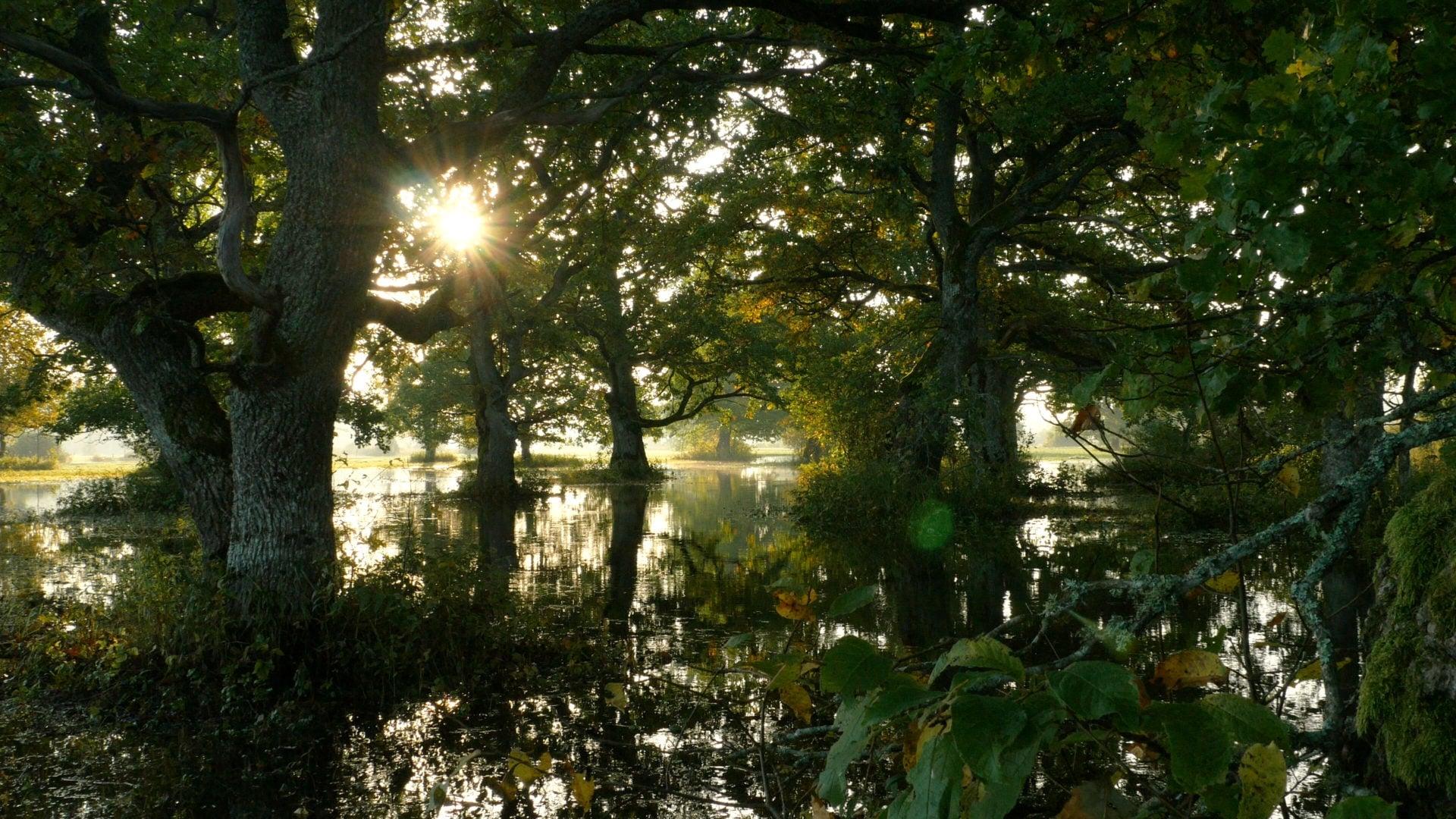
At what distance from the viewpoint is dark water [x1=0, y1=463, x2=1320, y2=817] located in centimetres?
489

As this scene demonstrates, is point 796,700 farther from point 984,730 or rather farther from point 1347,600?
point 1347,600

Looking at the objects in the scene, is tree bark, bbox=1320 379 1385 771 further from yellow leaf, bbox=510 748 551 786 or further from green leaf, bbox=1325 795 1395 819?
yellow leaf, bbox=510 748 551 786

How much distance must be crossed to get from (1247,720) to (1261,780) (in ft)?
0.30

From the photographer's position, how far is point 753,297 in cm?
2245

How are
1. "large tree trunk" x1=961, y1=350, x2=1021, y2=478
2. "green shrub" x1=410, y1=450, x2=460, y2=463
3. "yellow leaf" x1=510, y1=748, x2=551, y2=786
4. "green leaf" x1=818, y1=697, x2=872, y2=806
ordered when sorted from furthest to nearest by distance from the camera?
"green shrub" x1=410, y1=450, x2=460, y2=463
"large tree trunk" x1=961, y1=350, x2=1021, y2=478
"yellow leaf" x1=510, y1=748, x2=551, y2=786
"green leaf" x1=818, y1=697, x2=872, y2=806

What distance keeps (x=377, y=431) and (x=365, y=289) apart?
836 inches

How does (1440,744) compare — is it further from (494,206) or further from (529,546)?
(529,546)

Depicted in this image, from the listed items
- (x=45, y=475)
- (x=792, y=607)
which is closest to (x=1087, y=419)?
(x=792, y=607)

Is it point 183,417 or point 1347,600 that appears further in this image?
point 1347,600

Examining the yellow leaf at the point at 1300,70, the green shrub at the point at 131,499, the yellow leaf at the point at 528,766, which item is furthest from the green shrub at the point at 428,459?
the yellow leaf at the point at 1300,70

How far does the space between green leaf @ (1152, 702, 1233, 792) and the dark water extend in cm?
60

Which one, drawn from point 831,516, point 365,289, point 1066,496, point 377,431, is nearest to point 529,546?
point 831,516

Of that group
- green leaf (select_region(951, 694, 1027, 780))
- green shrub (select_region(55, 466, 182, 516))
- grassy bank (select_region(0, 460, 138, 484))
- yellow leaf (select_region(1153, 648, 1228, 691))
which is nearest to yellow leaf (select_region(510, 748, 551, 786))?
yellow leaf (select_region(1153, 648, 1228, 691))

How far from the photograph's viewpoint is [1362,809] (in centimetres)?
124
